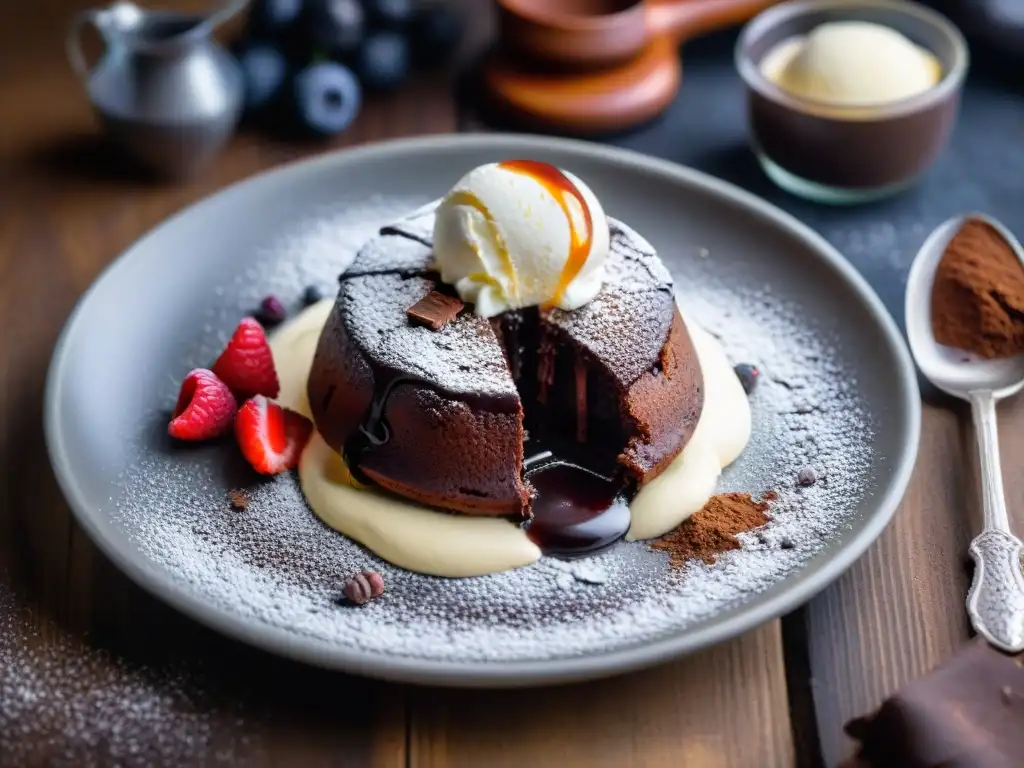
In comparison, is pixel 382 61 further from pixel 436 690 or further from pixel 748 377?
pixel 436 690

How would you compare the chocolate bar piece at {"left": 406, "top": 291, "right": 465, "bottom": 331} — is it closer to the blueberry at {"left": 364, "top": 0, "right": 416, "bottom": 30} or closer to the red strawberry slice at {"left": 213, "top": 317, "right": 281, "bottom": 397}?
the red strawberry slice at {"left": 213, "top": 317, "right": 281, "bottom": 397}

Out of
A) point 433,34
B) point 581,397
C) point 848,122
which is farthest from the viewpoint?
point 433,34

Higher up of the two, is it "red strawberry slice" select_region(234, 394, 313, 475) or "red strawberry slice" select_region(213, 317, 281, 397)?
"red strawberry slice" select_region(213, 317, 281, 397)

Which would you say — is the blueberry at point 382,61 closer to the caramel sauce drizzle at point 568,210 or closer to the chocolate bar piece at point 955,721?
the caramel sauce drizzle at point 568,210

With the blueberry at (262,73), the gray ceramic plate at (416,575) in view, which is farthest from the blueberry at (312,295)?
the blueberry at (262,73)

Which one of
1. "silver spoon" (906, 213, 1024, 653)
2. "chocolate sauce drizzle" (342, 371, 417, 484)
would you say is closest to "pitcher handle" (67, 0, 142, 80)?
"chocolate sauce drizzle" (342, 371, 417, 484)

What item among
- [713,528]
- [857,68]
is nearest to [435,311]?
[713,528]
